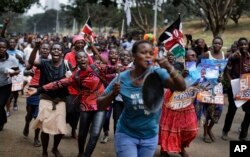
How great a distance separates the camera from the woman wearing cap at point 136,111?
12.8ft

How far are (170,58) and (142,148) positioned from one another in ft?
9.52

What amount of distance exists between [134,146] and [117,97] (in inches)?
120

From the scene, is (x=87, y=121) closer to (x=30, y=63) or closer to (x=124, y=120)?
(x=30, y=63)

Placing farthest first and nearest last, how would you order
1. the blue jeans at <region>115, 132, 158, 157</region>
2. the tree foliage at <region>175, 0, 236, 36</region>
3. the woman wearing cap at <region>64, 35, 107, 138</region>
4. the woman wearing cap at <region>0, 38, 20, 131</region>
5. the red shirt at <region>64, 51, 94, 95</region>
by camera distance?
the tree foliage at <region>175, 0, 236, 36</region>
the woman wearing cap at <region>0, 38, 20, 131</region>
the woman wearing cap at <region>64, 35, 107, 138</region>
the red shirt at <region>64, 51, 94, 95</region>
the blue jeans at <region>115, 132, 158, 157</region>

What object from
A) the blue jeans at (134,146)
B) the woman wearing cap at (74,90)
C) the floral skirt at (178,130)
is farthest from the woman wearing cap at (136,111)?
the woman wearing cap at (74,90)

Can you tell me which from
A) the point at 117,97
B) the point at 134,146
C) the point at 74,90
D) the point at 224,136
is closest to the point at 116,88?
the point at 134,146

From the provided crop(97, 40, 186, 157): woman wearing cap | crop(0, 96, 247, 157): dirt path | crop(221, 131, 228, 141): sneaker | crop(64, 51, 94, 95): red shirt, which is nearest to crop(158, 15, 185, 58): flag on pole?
crop(64, 51, 94, 95): red shirt

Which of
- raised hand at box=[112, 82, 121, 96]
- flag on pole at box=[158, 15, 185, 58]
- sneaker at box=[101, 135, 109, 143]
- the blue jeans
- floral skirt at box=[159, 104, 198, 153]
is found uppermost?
flag on pole at box=[158, 15, 185, 58]

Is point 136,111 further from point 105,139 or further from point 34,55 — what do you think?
point 105,139

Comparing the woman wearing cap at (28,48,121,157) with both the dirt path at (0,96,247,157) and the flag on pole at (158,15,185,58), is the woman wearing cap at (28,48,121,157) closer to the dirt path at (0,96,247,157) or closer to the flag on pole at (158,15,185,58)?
the dirt path at (0,96,247,157)

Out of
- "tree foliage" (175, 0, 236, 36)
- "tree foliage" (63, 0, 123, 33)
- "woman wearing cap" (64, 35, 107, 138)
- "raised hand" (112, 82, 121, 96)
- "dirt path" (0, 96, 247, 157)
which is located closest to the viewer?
"raised hand" (112, 82, 121, 96)

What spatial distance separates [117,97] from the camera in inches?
278

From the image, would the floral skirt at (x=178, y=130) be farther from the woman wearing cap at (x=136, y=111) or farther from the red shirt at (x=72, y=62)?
the woman wearing cap at (x=136, y=111)

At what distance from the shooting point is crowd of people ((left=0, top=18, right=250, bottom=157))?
3.96 metres
